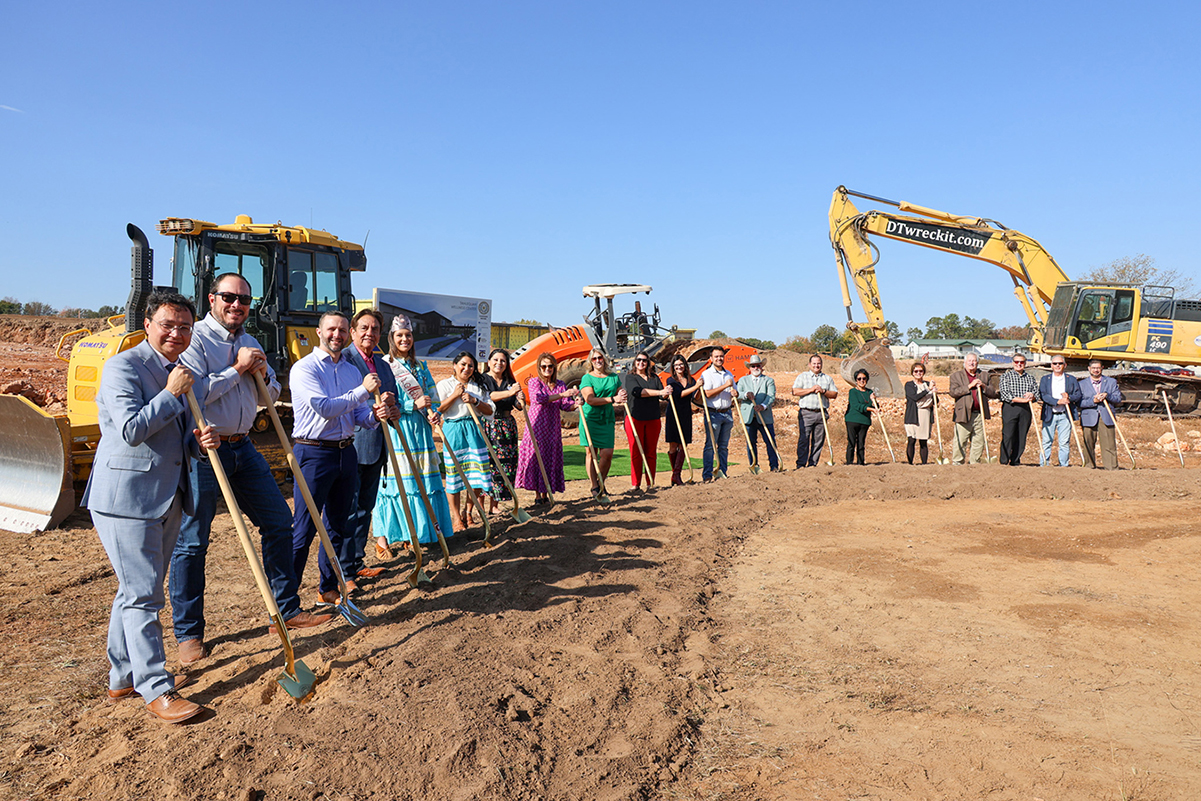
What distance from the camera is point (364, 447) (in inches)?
193

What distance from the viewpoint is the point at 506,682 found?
11.4 feet

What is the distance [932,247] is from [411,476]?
15.8 m

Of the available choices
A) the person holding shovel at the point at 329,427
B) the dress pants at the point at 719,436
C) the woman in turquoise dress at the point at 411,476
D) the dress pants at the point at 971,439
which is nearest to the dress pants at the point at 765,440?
the dress pants at the point at 719,436

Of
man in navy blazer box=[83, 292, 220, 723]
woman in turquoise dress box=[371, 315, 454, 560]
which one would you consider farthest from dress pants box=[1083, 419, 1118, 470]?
man in navy blazer box=[83, 292, 220, 723]

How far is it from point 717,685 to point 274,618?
83.6 inches

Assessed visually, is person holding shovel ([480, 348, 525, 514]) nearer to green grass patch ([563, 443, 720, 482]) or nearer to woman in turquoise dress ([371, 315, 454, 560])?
woman in turquoise dress ([371, 315, 454, 560])

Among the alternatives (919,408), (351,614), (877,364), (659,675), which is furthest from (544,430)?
(877,364)

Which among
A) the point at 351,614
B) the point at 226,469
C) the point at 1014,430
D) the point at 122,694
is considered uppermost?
the point at 226,469

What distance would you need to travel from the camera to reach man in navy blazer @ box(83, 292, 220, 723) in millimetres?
3068

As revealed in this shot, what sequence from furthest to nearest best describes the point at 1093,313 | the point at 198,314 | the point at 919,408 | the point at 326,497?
the point at 1093,313 → the point at 919,408 → the point at 198,314 → the point at 326,497

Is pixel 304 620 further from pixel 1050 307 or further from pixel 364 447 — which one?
pixel 1050 307

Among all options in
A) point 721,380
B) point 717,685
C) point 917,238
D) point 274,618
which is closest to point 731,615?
point 717,685

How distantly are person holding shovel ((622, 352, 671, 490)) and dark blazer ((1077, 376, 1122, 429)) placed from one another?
566cm

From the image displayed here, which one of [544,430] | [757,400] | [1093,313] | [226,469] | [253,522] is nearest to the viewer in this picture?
[226,469]
